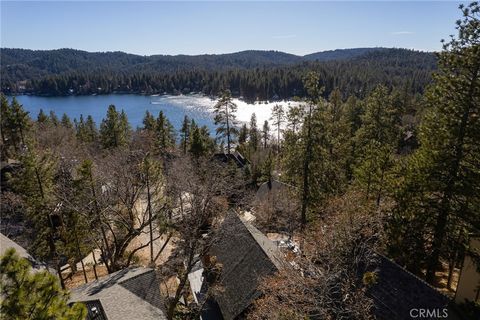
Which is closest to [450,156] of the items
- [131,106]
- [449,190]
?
[449,190]

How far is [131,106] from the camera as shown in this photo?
143 m

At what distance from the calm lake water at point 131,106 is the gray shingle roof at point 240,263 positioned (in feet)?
264

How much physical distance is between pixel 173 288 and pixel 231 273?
619 centimetres

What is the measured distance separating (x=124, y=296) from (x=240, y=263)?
624cm

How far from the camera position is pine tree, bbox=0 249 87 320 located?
6.53 m

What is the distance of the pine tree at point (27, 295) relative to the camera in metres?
6.53

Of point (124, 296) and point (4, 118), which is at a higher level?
point (4, 118)

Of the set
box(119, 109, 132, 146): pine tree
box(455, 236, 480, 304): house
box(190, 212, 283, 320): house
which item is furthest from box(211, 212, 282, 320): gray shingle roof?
box(119, 109, 132, 146): pine tree

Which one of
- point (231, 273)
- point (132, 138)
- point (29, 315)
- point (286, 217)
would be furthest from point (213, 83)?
point (29, 315)

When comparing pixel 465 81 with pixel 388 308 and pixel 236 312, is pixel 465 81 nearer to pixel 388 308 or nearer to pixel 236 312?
pixel 388 308

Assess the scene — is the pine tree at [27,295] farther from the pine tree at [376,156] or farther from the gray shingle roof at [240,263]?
the pine tree at [376,156]

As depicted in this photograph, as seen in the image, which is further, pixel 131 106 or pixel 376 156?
pixel 131 106

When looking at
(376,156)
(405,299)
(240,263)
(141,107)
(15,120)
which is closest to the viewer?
(405,299)

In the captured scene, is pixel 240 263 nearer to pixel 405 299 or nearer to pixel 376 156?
pixel 405 299
